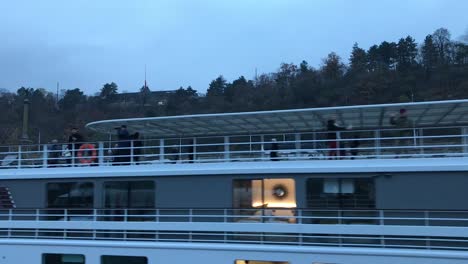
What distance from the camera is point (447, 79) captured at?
193ft

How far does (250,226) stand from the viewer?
30.5ft

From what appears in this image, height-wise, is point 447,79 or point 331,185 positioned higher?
point 447,79

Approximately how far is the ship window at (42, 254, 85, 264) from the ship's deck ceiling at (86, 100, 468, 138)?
9.86 feet

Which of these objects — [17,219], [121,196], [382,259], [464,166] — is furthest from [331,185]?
[17,219]

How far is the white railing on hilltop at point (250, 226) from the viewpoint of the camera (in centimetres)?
852

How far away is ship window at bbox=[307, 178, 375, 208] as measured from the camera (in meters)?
9.23

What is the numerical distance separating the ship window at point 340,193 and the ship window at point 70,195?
4.83 m

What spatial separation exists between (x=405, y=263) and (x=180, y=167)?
4.63 m

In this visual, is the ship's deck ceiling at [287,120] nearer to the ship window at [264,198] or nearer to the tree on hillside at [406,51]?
the ship window at [264,198]

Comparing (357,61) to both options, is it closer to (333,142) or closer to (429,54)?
(429,54)

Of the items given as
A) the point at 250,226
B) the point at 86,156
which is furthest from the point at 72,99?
the point at 250,226

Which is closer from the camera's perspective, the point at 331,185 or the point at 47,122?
the point at 331,185

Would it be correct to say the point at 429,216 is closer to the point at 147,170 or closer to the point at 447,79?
the point at 147,170

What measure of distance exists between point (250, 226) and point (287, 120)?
10.1 ft
